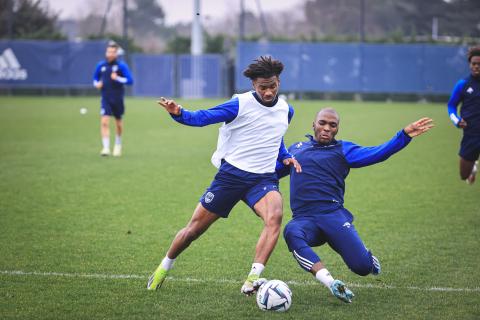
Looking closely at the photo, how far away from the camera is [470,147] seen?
36.6ft

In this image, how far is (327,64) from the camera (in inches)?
1489

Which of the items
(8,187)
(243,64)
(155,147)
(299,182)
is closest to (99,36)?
(243,64)

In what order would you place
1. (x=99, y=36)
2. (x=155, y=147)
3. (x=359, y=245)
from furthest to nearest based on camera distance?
(x=99, y=36) → (x=155, y=147) → (x=359, y=245)

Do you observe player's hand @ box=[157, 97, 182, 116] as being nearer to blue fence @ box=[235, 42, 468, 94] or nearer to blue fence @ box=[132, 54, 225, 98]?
blue fence @ box=[235, 42, 468, 94]

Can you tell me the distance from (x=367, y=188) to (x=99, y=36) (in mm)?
31760

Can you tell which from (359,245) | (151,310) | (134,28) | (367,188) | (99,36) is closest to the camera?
(151,310)

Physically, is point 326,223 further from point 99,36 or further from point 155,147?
point 99,36

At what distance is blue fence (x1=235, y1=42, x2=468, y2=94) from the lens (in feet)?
123

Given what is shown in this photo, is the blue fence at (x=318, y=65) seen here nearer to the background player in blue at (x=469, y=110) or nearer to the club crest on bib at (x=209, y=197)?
the background player in blue at (x=469, y=110)

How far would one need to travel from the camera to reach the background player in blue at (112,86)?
632 inches

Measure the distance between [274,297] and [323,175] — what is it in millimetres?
1348

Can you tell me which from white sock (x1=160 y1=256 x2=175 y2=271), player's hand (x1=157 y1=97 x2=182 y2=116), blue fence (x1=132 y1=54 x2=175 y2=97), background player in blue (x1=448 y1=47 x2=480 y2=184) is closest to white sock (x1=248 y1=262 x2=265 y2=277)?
white sock (x1=160 y1=256 x2=175 y2=271)

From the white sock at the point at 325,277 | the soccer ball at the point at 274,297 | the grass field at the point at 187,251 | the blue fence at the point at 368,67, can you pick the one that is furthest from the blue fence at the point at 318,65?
the soccer ball at the point at 274,297

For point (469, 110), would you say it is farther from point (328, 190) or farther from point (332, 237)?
point (332, 237)
